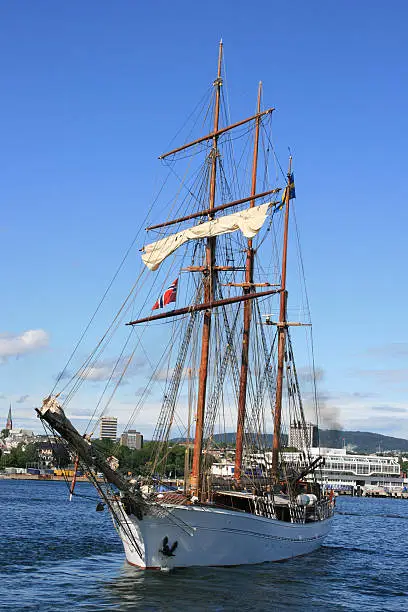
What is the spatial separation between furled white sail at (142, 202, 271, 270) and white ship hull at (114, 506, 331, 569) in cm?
1759

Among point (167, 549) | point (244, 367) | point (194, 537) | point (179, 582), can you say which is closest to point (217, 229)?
point (244, 367)

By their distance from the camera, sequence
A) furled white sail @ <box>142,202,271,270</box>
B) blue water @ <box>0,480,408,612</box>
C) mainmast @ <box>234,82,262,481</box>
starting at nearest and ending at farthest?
blue water @ <box>0,480,408,612</box>
furled white sail @ <box>142,202,271,270</box>
mainmast @ <box>234,82,262,481</box>

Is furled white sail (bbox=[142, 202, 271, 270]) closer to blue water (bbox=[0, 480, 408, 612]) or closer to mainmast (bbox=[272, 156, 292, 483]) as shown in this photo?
mainmast (bbox=[272, 156, 292, 483])

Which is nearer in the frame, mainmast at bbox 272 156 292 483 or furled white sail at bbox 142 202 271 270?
furled white sail at bbox 142 202 271 270

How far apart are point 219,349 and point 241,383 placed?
7518 millimetres

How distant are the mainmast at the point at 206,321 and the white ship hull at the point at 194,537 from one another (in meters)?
3.21

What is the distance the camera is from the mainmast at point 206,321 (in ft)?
142

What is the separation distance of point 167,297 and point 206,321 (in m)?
2.72

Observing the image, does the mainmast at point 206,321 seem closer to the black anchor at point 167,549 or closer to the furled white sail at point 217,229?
the furled white sail at point 217,229

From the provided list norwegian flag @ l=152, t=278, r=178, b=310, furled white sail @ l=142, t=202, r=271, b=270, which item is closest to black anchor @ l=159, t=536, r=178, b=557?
norwegian flag @ l=152, t=278, r=178, b=310

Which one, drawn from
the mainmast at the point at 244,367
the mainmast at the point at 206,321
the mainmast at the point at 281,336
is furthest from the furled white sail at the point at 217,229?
the mainmast at the point at 281,336

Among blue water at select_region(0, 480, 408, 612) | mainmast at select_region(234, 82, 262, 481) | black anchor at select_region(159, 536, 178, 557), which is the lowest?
blue water at select_region(0, 480, 408, 612)

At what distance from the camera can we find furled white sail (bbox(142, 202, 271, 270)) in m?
49.2

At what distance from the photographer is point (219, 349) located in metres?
49.0
